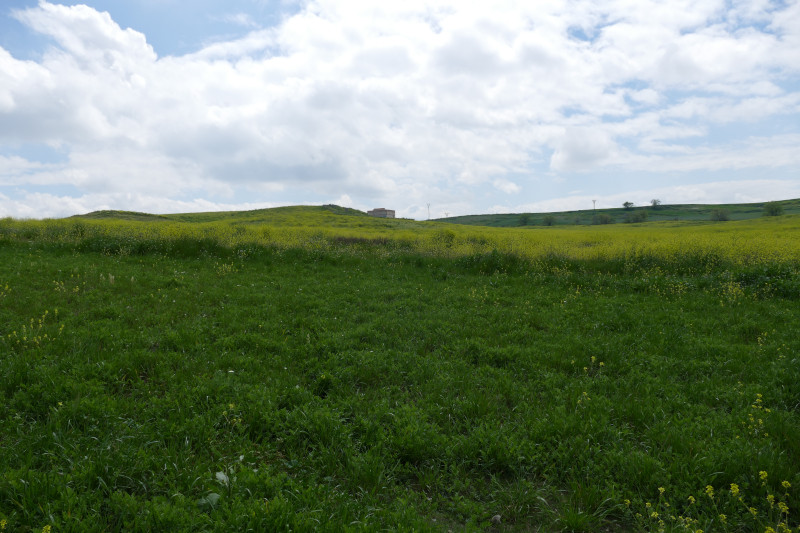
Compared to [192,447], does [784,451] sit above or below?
below

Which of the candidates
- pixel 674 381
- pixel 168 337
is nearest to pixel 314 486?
pixel 168 337

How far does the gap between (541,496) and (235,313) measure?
6959mm

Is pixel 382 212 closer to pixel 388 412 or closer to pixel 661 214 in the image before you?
pixel 661 214

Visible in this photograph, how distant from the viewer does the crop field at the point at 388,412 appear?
3.35m

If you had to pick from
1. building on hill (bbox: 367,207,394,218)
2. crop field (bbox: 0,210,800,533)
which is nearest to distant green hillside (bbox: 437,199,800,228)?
building on hill (bbox: 367,207,394,218)

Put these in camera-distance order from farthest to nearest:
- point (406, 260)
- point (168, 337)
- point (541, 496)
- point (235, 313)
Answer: point (406, 260)
point (235, 313)
point (168, 337)
point (541, 496)

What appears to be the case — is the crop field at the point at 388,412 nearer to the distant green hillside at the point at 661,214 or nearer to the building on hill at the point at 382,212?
the distant green hillside at the point at 661,214

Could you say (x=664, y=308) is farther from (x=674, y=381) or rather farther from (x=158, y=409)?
(x=158, y=409)

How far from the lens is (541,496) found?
3676 mm

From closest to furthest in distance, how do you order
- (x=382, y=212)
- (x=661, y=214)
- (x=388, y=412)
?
(x=388, y=412) → (x=661, y=214) → (x=382, y=212)

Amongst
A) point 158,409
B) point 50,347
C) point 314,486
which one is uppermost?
point 50,347

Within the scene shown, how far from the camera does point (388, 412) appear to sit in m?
4.75

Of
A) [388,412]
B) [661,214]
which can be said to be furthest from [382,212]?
[388,412]

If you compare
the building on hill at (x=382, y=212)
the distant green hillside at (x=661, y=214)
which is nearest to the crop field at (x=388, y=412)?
the distant green hillside at (x=661, y=214)
